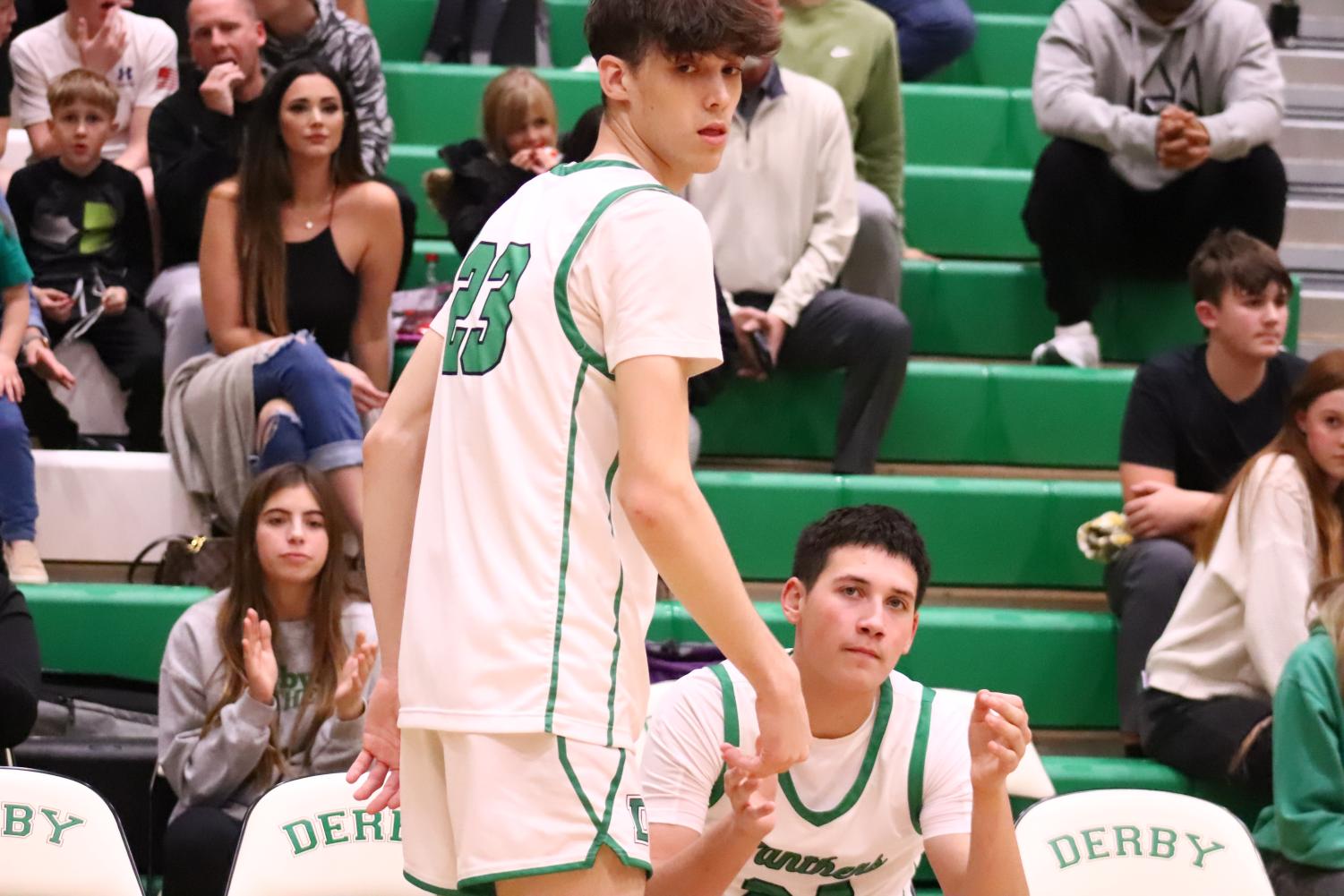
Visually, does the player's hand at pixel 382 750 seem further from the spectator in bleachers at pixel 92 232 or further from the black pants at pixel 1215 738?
the spectator in bleachers at pixel 92 232

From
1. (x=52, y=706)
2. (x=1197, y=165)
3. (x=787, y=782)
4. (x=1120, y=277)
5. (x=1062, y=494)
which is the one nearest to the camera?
(x=787, y=782)

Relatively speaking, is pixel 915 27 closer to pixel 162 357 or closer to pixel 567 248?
pixel 162 357

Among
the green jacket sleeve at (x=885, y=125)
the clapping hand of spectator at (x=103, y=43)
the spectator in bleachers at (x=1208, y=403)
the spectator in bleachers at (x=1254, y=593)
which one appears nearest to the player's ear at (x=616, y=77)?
the spectator in bleachers at (x=1254, y=593)

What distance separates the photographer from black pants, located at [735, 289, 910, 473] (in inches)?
178

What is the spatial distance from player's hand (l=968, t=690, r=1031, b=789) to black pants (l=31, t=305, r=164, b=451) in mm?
3034

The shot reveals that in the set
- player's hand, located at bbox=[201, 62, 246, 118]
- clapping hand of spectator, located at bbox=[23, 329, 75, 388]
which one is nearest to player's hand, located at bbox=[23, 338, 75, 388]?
clapping hand of spectator, located at bbox=[23, 329, 75, 388]

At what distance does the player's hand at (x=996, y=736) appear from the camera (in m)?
2.12

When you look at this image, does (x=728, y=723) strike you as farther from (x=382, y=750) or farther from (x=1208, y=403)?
(x=1208, y=403)

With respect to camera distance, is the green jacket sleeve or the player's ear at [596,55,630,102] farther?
the green jacket sleeve

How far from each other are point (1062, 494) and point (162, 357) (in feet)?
7.58

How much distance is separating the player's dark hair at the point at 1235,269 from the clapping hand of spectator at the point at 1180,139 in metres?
0.55

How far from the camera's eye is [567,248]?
1601mm

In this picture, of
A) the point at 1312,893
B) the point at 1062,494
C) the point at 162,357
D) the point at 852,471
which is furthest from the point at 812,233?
the point at 1312,893

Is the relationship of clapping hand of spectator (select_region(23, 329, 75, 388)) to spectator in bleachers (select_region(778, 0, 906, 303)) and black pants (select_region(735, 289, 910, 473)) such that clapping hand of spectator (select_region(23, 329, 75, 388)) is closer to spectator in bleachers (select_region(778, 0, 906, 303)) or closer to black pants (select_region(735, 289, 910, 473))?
black pants (select_region(735, 289, 910, 473))
